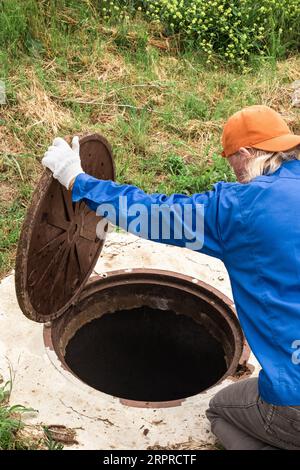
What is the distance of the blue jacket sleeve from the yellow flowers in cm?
397

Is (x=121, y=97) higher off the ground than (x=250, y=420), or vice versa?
(x=121, y=97)

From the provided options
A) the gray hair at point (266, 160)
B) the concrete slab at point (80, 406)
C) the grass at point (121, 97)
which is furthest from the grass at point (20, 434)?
the grass at point (121, 97)

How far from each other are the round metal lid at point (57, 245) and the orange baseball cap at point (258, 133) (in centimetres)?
82

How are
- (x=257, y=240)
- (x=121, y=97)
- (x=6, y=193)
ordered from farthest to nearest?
(x=121, y=97), (x=6, y=193), (x=257, y=240)

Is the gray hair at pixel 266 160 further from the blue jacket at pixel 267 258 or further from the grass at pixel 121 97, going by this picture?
the grass at pixel 121 97

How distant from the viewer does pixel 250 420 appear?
3.02 meters

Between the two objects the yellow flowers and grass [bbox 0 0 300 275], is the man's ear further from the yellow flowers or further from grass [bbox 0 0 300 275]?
the yellow flowers

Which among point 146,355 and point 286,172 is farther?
point 146,355

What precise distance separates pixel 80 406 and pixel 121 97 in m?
3.48

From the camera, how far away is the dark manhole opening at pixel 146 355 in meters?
4.52

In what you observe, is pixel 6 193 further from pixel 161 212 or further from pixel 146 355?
pixel 161 212

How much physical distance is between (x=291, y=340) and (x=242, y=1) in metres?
5.17

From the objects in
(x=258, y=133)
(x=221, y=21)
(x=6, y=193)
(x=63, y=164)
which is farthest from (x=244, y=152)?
(x=221, y=21)
